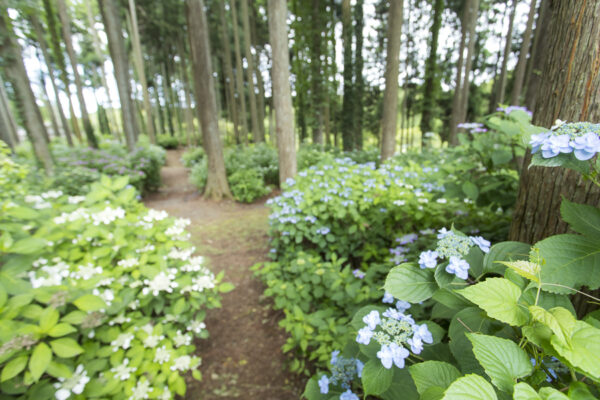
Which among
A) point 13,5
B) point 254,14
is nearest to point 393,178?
point 13,5

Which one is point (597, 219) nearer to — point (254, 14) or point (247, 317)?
point (247, 317)

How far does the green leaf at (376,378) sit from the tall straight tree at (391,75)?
5.01 m

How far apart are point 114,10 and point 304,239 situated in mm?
11299

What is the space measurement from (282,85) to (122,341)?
437 centimetres

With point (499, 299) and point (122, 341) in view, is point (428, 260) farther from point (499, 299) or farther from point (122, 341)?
point (122, 341)

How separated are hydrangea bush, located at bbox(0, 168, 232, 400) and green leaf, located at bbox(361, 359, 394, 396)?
1359 mm

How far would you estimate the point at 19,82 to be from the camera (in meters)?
3.36

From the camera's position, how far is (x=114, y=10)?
900 centimetres

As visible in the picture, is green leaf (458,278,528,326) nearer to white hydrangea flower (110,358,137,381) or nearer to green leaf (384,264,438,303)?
green leaf (384,264,438,303)

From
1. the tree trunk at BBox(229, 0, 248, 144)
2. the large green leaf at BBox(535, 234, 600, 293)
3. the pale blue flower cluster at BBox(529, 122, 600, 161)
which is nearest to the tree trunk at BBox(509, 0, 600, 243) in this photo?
the large green leaf at BBox(535, 234, 600, 293)

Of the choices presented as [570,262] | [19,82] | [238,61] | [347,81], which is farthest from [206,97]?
[570,262]

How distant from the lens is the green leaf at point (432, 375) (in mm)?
678

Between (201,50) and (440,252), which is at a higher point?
(201,50)

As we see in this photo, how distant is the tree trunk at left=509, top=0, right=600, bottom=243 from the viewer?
1.10 meters
